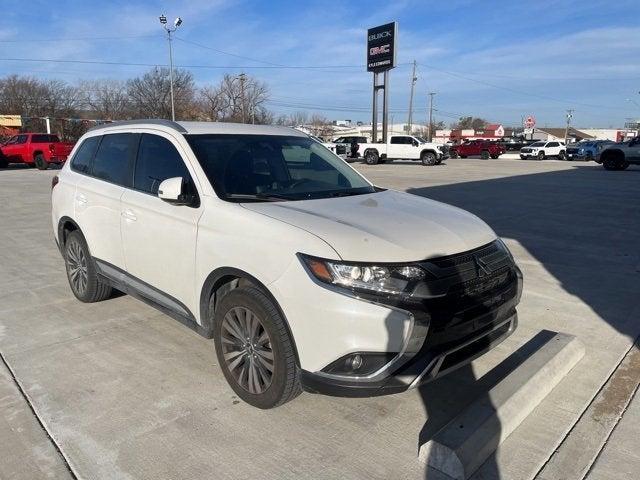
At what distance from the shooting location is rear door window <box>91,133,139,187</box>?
4293 mm

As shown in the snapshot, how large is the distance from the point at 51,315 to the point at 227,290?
99.2 inches

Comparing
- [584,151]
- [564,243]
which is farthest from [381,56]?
[564,243]

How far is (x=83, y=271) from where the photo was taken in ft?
16.4

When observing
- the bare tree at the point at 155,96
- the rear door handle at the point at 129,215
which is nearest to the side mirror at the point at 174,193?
the rear door handle at the point at 129,215

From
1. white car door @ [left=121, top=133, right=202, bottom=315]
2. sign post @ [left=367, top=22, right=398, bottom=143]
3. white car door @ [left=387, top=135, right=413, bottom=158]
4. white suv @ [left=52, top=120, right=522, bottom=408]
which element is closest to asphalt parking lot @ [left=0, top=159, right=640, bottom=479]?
white suv @ [left=52, top=120, right=522, bottom=408]

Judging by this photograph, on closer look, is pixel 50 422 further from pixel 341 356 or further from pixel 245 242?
pixel 341 356

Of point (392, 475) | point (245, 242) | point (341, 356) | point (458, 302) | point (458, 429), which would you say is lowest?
point (392, 475)

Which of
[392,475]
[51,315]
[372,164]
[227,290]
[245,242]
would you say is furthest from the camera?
[372,164]

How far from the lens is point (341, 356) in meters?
2.62

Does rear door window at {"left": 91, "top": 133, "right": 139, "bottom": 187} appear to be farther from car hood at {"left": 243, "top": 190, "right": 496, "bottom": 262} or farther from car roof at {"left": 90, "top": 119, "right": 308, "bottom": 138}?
car hood at {"left": 243, "top": 190, "right": 496, "bottom": 262}

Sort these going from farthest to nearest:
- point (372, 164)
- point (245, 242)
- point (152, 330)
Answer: point (372, 164), point (152, 330), point (245, 242)

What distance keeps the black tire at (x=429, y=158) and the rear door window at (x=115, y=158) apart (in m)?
30.2

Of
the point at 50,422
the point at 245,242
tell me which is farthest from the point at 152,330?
the point at 245,242

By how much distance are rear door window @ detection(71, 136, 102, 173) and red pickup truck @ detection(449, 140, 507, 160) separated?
43657 mm
